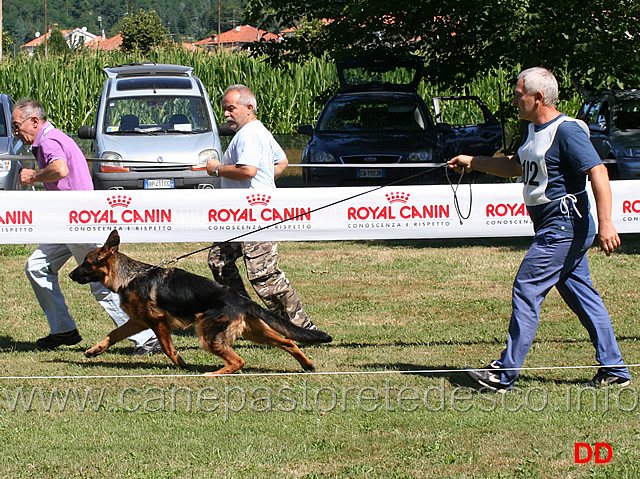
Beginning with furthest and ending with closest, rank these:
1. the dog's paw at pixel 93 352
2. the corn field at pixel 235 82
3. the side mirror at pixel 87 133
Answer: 1. the corn field at pixel 235 82
2. the side mirror at pixel 87 133
3. the dog's paw at pixel 93 352

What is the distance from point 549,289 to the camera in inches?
210

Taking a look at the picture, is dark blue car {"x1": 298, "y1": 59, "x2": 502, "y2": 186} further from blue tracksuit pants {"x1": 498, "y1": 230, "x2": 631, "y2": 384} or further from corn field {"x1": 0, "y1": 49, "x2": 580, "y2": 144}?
corn field {"x1": 0, "y1": 49, "x2": 580, "y2": 144}

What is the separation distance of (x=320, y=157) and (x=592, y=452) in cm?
1072

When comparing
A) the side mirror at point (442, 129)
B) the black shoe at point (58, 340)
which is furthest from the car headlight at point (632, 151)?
the black shoe at point (58, 340)

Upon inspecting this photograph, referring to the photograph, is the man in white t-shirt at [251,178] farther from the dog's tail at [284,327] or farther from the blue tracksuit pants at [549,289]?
the blue tracksuit pants at [549,289]

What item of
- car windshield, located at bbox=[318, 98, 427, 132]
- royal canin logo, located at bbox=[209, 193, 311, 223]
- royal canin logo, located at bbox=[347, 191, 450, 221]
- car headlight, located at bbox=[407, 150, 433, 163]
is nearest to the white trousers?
royal canin logo, located at bbox=[209, 193, 311, 223]

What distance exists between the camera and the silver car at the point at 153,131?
14.4 meters

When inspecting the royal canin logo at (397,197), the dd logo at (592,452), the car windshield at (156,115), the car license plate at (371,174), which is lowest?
the dd logo at (592,452)

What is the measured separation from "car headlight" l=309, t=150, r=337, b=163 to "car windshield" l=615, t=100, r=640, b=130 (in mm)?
4632

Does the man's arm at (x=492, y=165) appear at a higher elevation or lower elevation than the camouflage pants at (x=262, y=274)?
higher

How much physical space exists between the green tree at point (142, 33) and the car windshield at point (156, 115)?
117ft

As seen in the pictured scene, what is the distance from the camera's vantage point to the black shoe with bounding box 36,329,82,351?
6691 millimetres

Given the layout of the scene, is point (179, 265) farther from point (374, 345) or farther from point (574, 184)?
point (574, 184)

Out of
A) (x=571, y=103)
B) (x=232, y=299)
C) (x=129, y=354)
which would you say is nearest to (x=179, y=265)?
(x=129, y=354)
